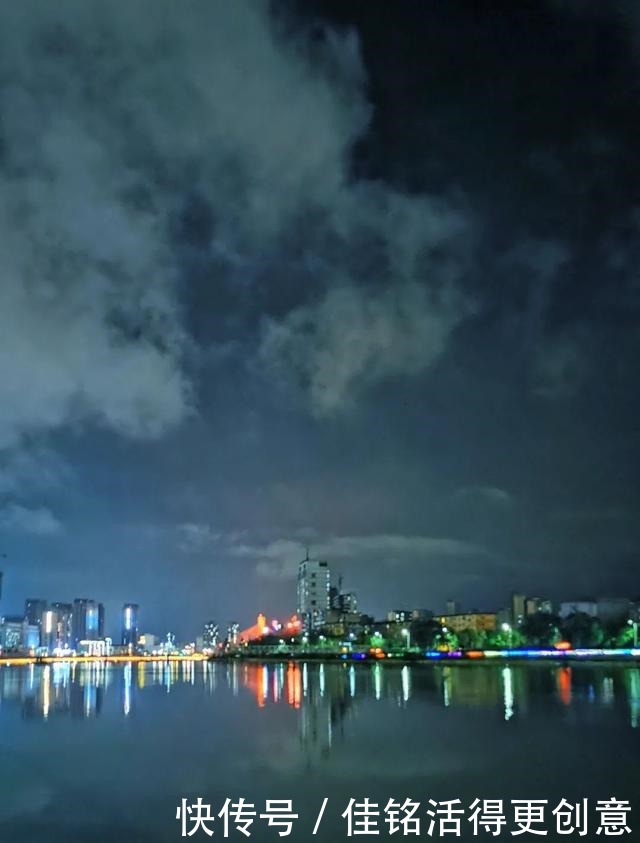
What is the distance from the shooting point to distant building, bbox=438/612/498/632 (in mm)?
162375

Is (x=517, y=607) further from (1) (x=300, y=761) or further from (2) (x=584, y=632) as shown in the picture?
(1) (x=300, y=761)

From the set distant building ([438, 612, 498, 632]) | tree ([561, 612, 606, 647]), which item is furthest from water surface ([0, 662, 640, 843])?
distant building ([438, 612, 498, 632])

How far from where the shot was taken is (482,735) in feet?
73.8

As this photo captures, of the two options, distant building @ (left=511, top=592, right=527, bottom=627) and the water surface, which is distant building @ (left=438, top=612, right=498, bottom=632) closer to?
distant building @ (left=511, top=592, right=527, bottom=627)

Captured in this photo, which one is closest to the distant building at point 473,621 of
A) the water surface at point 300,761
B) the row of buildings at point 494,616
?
the row of buildings at point 494,616

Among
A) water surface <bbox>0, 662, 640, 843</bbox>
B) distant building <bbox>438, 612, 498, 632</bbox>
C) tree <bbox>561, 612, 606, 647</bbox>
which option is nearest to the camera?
water surface <bbox>0, 662, 640, 843</bbox>

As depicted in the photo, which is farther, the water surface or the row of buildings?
the row of buildings

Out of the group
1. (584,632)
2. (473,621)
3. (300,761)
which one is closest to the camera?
(300,761)

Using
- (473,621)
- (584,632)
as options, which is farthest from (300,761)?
(473,621)

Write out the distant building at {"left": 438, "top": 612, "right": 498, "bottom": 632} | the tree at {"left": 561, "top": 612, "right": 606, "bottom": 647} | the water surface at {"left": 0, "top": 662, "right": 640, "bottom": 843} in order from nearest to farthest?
1. the water surface at {"left": 0, "top": 662, "right": 640, "bottom": 843}
2. the tree at {"left": 561, "top": 612, "right": 606, "bottom": 647}
3. the distant building at {"left": 438, "top": 612, "right": 498, "bottom": 632}

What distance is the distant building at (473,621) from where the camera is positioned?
533ft

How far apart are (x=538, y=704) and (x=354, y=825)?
22.7 metres

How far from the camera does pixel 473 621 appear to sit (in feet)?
550

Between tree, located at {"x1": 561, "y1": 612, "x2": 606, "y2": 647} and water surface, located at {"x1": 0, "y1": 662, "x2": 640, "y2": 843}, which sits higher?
water surface, located at {"x1": 0, "y1": 662, "x2": 640, "y2": 843}
